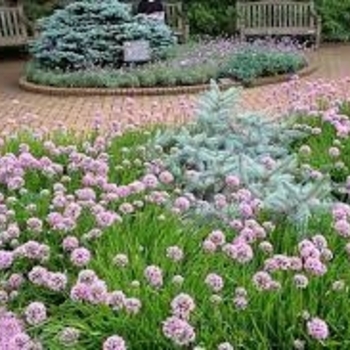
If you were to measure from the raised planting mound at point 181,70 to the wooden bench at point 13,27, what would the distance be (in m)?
2.31

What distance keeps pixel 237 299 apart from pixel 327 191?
1383mm

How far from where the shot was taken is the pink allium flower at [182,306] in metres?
3.21

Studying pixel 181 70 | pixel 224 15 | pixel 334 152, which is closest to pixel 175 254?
pixel 334 152

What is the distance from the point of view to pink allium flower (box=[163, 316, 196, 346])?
10.2ft

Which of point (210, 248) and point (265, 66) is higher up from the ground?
point (210, 248)

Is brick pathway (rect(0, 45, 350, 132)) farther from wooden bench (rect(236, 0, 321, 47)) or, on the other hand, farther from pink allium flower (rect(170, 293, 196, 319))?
pink allium flower (rect(170, 293, 196, 319))

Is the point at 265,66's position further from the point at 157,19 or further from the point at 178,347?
the point at 178,347

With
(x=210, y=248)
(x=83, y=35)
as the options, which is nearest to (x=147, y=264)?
(x=210, y=248)

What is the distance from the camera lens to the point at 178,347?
320 cm

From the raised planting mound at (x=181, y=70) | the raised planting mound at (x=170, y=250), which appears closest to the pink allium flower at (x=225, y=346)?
the raised planting mound at (x=170, y=250)

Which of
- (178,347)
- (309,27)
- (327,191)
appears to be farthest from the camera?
(309,27)

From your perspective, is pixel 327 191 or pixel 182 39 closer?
pixel 327 191

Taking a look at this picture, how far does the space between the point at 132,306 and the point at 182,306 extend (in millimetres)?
196

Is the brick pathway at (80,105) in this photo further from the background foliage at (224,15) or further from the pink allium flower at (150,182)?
the pink allium flower at (150,182)
